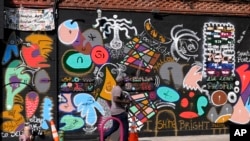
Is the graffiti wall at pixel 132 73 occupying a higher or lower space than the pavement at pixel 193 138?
higher

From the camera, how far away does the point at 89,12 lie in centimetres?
1370

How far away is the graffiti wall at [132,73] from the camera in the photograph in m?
13.1

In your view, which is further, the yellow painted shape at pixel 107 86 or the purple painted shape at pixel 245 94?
the purple painted shape at pixel 245 94

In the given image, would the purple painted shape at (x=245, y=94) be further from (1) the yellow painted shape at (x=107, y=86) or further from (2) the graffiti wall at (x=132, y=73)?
(1) the yellow painted shape at (x=107, y=86)

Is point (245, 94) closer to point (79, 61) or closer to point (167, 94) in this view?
point (167, 94)

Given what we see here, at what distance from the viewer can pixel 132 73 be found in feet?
46.3

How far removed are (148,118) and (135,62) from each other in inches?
66.0

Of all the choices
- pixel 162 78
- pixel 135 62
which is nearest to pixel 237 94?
pixel 162 78

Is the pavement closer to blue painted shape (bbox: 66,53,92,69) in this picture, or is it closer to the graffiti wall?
the graffiti wall

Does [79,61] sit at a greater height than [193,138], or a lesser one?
greater

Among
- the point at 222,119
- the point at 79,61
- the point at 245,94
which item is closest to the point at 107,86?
the point at 79,61

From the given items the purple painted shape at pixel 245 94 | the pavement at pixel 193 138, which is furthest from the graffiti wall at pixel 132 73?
the pavement at pixel 193 138

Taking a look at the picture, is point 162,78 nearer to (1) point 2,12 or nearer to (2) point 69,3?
(2) point 69,3

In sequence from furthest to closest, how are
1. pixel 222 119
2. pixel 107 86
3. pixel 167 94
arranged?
1. pixel 222 119
2. pixel 167 94
3. pixel 107 86
